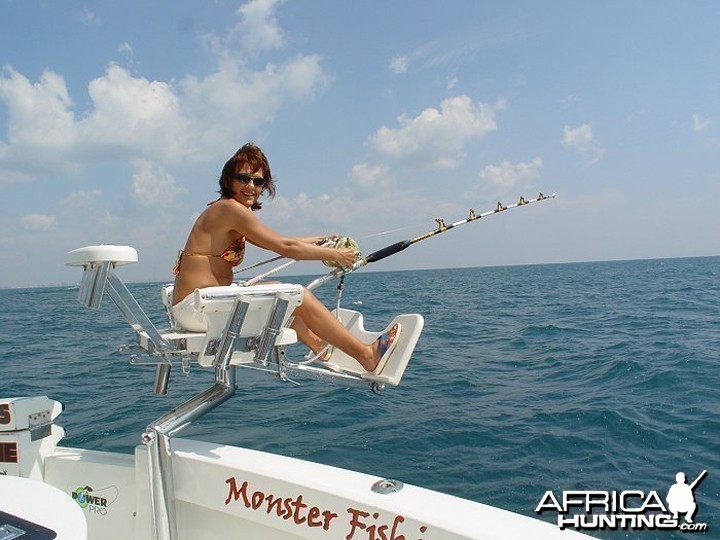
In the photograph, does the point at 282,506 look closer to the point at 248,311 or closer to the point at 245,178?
the point at 248,311

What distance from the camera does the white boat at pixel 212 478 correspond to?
6.63 feet

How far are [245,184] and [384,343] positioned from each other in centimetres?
115

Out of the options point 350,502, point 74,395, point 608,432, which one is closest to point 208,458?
point 350,502

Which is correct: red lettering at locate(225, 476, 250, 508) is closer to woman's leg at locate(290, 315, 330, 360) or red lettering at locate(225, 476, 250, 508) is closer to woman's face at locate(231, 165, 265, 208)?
woman's leg at locate(290, 315, 330, 360)

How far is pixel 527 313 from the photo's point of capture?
16.8 m

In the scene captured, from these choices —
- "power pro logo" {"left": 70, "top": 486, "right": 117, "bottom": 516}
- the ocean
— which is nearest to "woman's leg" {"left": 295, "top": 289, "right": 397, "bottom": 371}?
"power pro logo" {"left": 70, "top": 486, "right": 117, "bottom": 516}

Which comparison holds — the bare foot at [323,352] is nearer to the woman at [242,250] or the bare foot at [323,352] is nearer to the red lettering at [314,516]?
the woman at [242,250]

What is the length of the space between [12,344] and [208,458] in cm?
1417

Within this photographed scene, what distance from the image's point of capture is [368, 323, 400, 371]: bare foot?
310cm

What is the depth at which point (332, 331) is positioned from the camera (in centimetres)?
302

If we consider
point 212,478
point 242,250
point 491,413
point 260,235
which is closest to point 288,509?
point 212,478

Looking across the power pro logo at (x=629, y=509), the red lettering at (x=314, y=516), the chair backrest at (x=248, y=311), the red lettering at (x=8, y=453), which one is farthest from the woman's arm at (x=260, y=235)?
the power pro logo at (x=629, y=509)

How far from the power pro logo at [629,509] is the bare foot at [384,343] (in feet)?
4.82

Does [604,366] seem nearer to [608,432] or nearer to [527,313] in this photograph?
[608,432]
